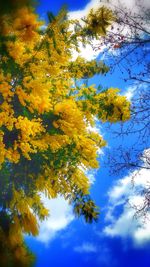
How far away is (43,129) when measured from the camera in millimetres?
11523

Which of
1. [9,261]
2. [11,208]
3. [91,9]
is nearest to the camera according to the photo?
[9,261]

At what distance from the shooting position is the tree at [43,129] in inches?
419

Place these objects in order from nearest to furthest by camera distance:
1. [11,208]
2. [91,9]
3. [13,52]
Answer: [13,52], [91,9], [11,208]

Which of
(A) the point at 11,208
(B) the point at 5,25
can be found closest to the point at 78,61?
(A) the point at 11,208

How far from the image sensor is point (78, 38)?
47.9 ft

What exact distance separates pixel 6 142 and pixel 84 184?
3.81 metres

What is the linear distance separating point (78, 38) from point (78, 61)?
3.86 metres

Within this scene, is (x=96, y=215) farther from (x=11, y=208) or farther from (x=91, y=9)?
(x=91, y=9)

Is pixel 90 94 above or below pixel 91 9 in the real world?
below

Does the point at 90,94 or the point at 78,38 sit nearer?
the point at 90,94

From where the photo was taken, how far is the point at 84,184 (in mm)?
14492

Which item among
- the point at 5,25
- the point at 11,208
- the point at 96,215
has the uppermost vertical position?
the point at 96,215

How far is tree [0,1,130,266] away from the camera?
1063cm

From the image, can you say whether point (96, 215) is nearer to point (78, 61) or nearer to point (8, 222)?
point (8, 222)
